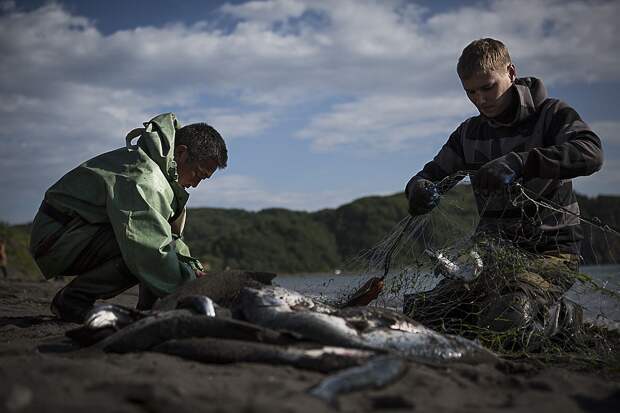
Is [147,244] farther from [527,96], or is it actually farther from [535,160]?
[527,96]

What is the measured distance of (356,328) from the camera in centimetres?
358

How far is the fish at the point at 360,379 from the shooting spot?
8.66ft

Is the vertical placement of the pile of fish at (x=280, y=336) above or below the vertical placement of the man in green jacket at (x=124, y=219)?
below

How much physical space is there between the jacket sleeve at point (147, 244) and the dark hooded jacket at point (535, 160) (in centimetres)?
248

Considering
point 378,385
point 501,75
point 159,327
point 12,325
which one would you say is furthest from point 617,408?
point 12,325

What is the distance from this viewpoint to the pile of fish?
3.19 metres

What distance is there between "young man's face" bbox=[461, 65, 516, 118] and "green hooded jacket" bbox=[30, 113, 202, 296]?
115 inches

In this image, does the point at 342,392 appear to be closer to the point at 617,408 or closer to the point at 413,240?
the point at 617,408

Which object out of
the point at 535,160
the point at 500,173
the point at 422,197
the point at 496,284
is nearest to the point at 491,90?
the point at 535,160

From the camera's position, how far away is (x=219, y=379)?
2.88 m

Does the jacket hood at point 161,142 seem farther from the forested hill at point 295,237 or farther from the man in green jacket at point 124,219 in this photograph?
the forested hill at point 295,237

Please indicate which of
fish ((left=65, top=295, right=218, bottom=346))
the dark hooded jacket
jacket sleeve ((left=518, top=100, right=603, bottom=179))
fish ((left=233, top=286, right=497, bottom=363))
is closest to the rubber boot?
fish ((left=65, top=295, right=218, bottom=346))

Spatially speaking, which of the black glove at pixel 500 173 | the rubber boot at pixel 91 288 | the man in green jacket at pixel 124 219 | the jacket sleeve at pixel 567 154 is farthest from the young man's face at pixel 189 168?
the jacket sleeve at pixel 567 154

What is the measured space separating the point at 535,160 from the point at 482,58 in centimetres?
111
